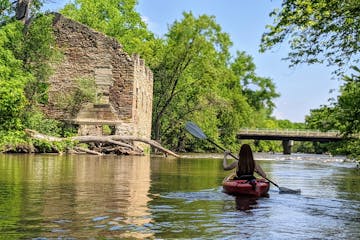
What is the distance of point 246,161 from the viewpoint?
14.3 m

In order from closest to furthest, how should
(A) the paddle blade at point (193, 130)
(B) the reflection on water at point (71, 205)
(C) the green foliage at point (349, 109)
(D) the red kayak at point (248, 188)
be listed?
(B) the reflection on water at point (71, 205), (D) the red kayak at point (248, 188), (C) the green foliage at point (349, 109), (A) the paddle blade at point (193, 130)

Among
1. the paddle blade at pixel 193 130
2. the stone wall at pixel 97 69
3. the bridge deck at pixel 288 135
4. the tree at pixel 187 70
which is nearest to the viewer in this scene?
the paddle blade at pixel 193 130

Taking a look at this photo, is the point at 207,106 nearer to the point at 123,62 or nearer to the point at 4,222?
the point at 123,62

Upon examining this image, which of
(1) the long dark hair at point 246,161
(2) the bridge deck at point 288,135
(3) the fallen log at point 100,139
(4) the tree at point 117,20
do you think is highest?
(4) the tree at point 117,20

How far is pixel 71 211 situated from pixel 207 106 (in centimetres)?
4103

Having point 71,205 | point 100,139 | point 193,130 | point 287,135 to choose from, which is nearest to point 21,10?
point 100,139

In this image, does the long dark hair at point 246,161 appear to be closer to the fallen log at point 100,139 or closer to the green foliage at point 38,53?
the fallen log at point 100,139

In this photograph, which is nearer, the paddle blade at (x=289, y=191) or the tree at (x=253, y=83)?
the paddle blade at (x=289, y=191)

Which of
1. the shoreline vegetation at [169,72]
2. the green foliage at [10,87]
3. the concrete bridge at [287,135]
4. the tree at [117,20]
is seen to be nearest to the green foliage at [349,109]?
the shoreline vegetation at [169,72]

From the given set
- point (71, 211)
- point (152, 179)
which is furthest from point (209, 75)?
point (71, 211)

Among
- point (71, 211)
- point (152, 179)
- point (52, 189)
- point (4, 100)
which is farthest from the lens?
point (4, 100)

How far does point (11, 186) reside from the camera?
14.2 m

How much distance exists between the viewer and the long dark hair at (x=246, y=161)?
46.6 feet

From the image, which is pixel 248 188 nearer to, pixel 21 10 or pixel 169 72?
pixel 21 10
